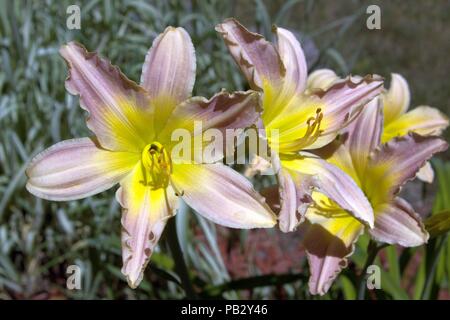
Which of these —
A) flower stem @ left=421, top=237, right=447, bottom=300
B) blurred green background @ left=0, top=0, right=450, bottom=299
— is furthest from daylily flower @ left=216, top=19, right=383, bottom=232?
blurred green background @ left=0, top=0, right=450, bottom=299

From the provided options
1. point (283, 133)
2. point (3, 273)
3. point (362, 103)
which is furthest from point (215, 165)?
point (3, 273)

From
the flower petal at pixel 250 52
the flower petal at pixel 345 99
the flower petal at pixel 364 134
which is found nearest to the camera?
the flower petal at pixel 250 52

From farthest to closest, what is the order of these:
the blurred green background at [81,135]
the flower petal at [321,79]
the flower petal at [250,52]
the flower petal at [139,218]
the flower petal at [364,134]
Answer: the blurred green background at [81,135], the flower petal at [321,79], the flower petal at [364,134], the flower petal at [250,52], the flower petal at [139,218]

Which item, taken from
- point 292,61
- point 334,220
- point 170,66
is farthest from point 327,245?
point 170,66

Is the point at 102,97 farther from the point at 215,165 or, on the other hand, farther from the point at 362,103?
the point at 362,103

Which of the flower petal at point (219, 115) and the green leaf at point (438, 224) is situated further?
the green leaf at point (438, 224)

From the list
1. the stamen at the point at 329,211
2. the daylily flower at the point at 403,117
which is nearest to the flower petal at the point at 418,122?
the daylily flower at the point at 403,117

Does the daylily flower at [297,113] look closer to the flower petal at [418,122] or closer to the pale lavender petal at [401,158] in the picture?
the pale lavender petal at [401,158]
